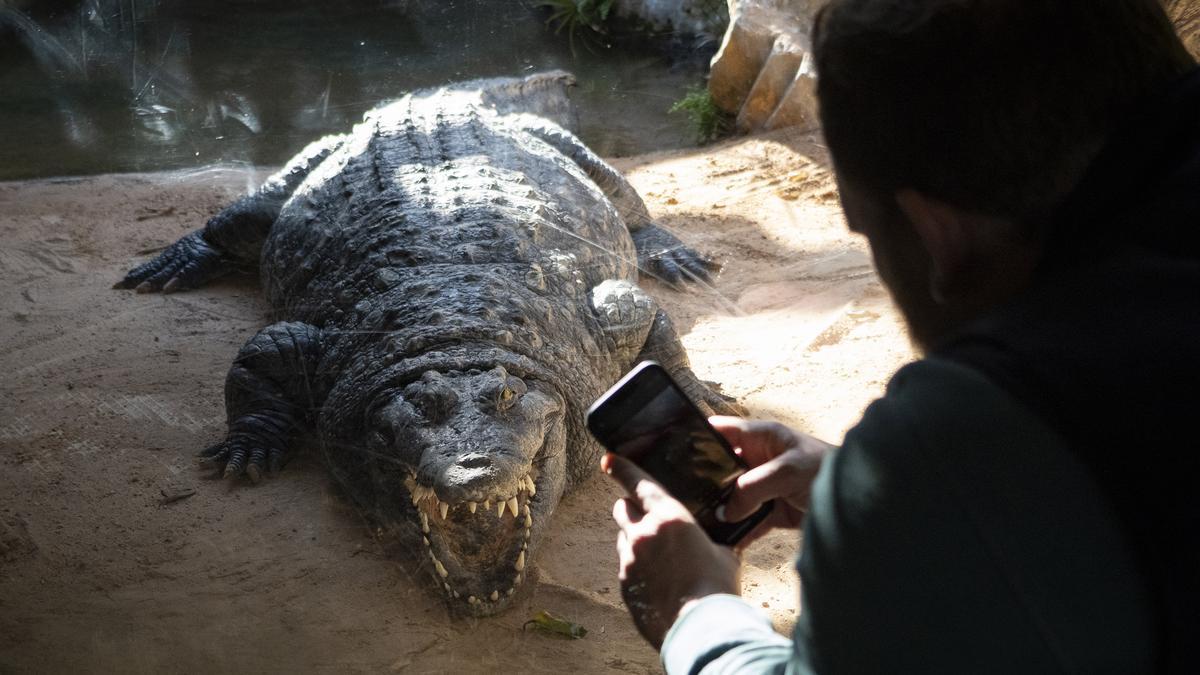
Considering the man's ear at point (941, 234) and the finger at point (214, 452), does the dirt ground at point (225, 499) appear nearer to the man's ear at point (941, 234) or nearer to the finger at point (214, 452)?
the finger at point (214, 452)

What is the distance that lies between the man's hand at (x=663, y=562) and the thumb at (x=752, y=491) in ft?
0.36

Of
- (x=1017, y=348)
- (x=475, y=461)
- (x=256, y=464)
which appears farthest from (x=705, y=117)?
(x=1017, y=348)

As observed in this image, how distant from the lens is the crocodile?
8.61 feet

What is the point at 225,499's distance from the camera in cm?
262

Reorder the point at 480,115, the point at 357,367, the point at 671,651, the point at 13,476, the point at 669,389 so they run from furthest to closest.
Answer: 1. the point at 480,115
2. the point at 357,367
3. the point at 13,476
4. the point at 669,389
5. the point at 671,651

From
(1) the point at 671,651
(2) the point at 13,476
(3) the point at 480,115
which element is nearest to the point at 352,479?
(2) the point at 13,476

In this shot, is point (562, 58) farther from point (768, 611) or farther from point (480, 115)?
point (768, 611)

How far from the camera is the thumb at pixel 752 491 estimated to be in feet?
4.99

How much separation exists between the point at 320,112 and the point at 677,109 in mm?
2378

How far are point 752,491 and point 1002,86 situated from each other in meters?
0.76

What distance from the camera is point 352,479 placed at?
2924 mm

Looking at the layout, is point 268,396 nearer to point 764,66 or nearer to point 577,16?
point 764,66

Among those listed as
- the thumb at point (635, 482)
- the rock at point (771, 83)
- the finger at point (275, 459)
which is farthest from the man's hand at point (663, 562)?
the rock at point (771, 83)

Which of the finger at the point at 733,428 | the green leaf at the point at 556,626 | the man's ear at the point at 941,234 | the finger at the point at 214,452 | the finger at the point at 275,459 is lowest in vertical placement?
the finger at the point at 275,459
